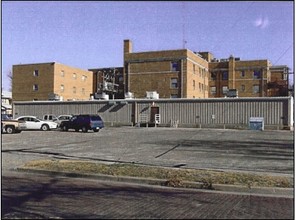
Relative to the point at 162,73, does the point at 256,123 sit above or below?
below

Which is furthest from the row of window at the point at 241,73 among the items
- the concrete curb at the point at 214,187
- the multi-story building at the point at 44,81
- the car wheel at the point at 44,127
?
the concrete curb at the point at 214,187

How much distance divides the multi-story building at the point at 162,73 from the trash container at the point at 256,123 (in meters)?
19.8

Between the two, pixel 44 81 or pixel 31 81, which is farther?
pixel 31 81

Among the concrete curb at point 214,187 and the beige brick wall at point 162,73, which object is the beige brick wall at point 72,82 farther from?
the concrete curb at point 214,187

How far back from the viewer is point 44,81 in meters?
68.3

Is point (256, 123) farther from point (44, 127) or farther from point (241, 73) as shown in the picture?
point (241, 73)

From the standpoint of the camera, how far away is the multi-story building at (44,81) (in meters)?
67.8

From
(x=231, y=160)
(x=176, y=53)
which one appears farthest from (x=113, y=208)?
(x=176, y=53)

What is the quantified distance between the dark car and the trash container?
16.1 m

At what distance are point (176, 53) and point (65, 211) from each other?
2244 inches

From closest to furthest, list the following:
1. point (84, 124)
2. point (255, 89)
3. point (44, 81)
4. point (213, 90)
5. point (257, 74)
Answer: point (84, 124)
point (44, 81)
point (255, 89)
point (257, 74)
point (213, 90)

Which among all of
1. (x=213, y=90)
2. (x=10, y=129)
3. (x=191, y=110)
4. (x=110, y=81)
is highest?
(x=110, y=81)

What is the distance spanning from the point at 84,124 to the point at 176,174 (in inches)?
1009

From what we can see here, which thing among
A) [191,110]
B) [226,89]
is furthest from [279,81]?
[191,110]
